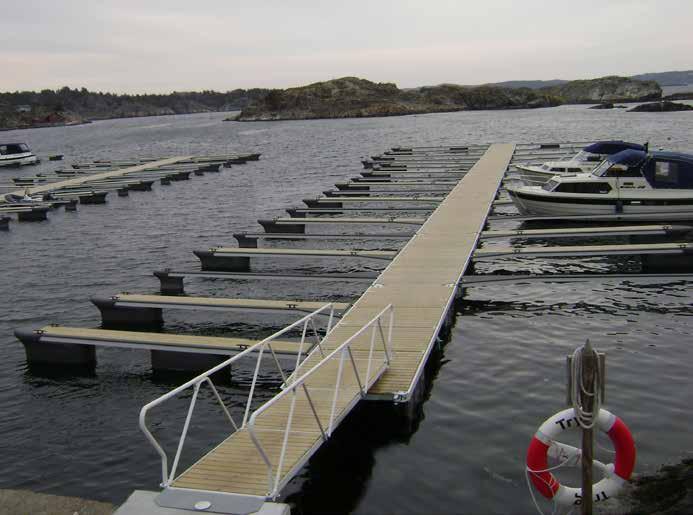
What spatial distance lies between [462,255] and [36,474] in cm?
1392

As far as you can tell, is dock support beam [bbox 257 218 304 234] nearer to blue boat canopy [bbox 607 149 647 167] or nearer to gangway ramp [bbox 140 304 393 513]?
blue boat canopy [bbox 607 149 647 167]

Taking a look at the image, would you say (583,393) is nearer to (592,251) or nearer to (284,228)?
(592,251)

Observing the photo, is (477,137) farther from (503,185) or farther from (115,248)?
(115,248)

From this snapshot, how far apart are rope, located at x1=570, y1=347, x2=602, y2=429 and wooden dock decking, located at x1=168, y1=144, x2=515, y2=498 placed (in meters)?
3.84

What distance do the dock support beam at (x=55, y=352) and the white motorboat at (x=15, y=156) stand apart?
69460 mm

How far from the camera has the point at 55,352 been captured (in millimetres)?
17672

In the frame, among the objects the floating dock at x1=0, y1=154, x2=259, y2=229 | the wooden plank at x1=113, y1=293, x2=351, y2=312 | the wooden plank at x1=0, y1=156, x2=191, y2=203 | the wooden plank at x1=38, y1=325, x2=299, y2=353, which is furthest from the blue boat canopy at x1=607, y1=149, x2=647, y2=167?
the wooden plank at x1=0, y1=156, x2=191, y2=203

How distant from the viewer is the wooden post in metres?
9.05

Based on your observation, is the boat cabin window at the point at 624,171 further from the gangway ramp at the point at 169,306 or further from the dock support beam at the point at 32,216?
the dock support beam at the point at 32,216

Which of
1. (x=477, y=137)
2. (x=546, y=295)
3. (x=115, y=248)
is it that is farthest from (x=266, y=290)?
(x=477, y=137)

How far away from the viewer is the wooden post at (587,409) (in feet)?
29.7

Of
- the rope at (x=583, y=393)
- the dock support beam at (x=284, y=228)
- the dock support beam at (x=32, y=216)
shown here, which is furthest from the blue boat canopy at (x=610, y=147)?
the dock support beam at (x=32, y=216)

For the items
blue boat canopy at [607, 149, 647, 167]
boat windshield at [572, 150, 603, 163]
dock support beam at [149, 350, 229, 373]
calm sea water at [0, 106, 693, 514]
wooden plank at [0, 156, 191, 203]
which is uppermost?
blue boat canopy at [607, 149, 647, 167]

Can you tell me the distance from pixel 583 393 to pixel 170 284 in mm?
17007
